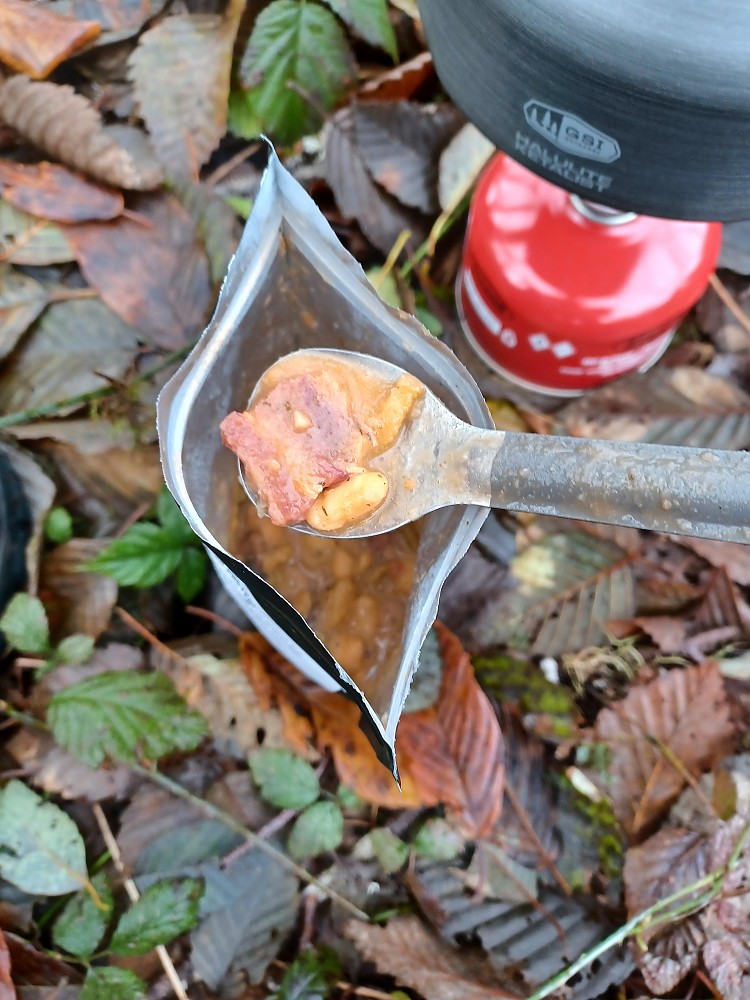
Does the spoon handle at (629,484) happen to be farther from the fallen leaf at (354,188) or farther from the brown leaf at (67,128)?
the brown leaf at (67,128)

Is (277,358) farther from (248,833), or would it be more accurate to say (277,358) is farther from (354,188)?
(248,833)

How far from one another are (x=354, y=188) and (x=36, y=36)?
0.39 metres

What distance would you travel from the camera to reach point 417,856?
0.83 m

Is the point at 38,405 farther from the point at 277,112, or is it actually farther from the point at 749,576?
the point at 749,576

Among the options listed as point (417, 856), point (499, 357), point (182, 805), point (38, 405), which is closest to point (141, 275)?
point (38, 405)

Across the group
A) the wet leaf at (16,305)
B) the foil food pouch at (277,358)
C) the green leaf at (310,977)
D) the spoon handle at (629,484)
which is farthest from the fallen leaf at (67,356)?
the green leaf at (310,977)

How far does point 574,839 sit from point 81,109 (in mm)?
956

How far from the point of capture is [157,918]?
758 mm

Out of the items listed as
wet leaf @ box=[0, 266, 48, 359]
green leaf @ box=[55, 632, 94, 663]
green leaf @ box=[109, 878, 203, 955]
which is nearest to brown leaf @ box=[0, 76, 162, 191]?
wet leaf @ box=[0, 266, 48, 359]

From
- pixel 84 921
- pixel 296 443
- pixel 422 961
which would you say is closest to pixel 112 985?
pixel 84 921

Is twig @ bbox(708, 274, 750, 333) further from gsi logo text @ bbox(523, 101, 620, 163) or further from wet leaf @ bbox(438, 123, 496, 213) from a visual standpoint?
gsi logo text @ bbox(523, 101, 620, 163)

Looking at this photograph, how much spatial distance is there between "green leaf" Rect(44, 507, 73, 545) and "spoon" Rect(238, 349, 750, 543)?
0.25 meters

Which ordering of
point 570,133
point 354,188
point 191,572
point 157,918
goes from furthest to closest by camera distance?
point 354,188 → point 191,572 → point 157,918 → point 570,133

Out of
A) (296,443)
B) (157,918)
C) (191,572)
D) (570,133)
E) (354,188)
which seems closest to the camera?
(570,133)
